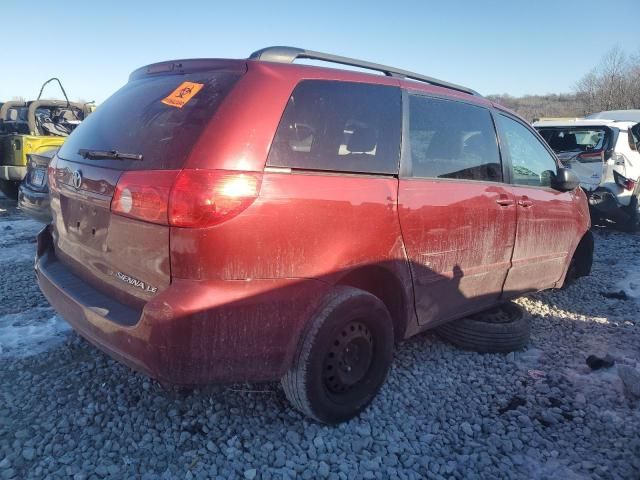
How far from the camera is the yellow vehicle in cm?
816

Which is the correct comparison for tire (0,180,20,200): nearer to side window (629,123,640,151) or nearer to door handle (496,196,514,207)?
door handle (496,196,514,207)

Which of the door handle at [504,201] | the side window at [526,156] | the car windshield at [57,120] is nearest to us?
the door handle at [504,201]

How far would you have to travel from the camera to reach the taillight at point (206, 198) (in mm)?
2006

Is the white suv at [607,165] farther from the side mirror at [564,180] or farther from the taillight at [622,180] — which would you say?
the side mirror at [564,180]

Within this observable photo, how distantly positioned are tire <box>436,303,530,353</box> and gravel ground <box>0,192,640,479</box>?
0.07 m

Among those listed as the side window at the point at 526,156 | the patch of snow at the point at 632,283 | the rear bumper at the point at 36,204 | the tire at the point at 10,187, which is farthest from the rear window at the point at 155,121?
the tire at the point at 10,187

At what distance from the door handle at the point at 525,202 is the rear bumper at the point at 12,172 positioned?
794 centimetres

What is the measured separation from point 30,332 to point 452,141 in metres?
3.27

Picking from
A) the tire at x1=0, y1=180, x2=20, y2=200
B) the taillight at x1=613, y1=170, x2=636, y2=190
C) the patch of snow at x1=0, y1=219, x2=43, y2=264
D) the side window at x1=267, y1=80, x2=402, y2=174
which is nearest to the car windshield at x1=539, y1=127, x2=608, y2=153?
the taillight at x1=613, y1=170, x2=636, y2=190

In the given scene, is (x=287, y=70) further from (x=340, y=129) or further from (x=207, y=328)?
(x=207, y=328)

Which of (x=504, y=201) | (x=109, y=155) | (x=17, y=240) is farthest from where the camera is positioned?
(x=17, y=240)

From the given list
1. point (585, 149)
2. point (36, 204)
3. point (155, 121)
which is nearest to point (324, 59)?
point (155, 121)

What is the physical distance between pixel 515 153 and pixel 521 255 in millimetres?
810

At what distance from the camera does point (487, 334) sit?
3559 millimetres
